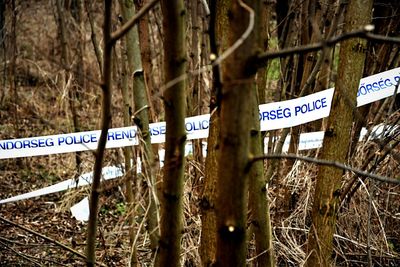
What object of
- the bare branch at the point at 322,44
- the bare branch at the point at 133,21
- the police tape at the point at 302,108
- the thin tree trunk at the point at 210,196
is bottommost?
the thin tree trunk at the point at 210,196

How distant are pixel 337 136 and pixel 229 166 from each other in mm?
1452

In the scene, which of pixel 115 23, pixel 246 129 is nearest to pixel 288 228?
pixel 246 129

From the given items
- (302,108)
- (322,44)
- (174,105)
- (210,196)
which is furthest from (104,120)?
(302,108)

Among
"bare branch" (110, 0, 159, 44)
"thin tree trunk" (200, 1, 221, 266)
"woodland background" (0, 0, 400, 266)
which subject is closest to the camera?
"bare branch" (110, 0, 159, 44)

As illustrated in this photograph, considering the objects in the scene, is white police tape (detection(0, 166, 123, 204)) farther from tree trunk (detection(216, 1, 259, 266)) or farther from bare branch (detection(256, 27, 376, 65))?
bare branch (detection(256, 27, 376, 65))

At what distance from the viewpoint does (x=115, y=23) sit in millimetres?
6520

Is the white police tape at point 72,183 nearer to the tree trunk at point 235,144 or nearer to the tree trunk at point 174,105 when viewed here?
the tree trunk at point 174,105

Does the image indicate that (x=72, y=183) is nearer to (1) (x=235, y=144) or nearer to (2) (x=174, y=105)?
(2) (x=174, y=105)

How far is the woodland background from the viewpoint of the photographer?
1.49m

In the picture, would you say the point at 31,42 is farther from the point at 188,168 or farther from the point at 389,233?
the point at 389,233

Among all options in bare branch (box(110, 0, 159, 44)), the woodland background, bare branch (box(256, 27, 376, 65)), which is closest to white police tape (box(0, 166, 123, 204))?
the woodland background

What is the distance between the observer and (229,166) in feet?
4.75

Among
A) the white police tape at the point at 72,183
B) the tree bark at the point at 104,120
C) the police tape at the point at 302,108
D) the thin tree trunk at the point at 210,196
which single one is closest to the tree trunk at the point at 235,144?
the tree bark at the point at 104,120

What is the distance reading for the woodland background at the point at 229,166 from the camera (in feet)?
4.90
